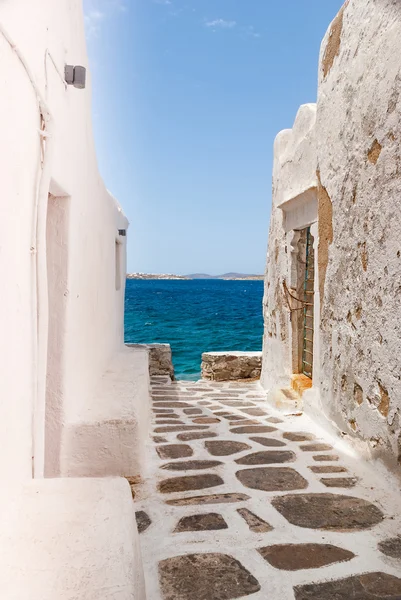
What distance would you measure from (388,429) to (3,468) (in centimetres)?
225

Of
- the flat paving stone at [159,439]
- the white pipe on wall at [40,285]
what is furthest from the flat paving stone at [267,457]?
the white pipe on wall at [40,285]

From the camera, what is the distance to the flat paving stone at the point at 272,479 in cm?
304

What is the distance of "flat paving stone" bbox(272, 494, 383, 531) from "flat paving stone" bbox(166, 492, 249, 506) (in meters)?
0.20

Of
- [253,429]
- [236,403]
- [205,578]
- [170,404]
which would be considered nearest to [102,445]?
[205,578]

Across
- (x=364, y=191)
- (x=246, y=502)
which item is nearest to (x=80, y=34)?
(x=364, y=191)

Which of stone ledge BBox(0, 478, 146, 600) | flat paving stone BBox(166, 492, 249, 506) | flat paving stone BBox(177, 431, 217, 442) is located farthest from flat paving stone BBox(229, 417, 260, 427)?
stone ledge BBox(0, 478, 146, 600)

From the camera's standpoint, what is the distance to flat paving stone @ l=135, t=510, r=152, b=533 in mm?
2528

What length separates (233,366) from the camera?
32.3 feet

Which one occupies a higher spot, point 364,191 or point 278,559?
point 364,191

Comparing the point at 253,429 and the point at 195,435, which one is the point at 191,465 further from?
the point at 253,429

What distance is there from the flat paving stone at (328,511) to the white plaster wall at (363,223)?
41 centimetres

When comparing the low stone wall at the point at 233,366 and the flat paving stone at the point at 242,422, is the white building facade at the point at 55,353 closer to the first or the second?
the flat paving stone at the point at 242,422

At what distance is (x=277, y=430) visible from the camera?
4.38m

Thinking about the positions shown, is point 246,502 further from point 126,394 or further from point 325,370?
point 325,370
